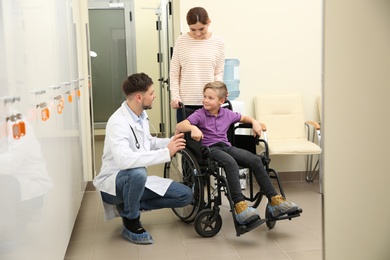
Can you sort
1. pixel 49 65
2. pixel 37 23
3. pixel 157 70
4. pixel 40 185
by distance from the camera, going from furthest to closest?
1. pixel 157 70
2. pixel 49 65
3. pixel 37 23
4. pixel 40 185

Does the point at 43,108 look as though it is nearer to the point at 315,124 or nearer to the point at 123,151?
the point at 123,151

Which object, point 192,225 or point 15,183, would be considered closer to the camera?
point 15,183

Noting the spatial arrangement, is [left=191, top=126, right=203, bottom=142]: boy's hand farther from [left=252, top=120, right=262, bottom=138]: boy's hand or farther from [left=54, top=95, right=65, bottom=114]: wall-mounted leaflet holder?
[left=54, top=95, right=65, bottom=114]: wall-mounted leaflet holder

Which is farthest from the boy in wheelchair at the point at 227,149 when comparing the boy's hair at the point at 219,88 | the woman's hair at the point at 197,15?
the woman's hair at the point at 197,15

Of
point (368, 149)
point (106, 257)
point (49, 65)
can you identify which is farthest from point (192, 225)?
point (368, 149)

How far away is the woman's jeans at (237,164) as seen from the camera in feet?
11.6

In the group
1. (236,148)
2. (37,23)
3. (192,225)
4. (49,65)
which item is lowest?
(192,225)

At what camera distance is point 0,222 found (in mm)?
1682

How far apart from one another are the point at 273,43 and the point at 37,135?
318 cm

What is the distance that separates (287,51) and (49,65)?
2810mm

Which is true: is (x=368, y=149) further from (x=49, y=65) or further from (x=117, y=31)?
(x=117, y=31)

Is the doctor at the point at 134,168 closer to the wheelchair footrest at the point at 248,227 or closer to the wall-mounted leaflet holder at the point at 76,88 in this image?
the wheelchair footrest at the point at 248,227

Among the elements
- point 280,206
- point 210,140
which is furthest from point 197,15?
point 280,206

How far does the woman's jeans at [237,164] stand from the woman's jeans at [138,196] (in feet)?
0.97
